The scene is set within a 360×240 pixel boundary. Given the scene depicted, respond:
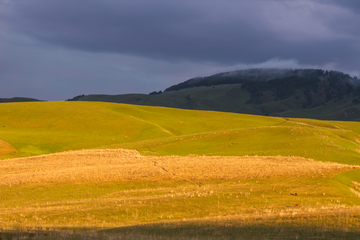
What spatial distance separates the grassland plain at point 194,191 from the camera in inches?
505

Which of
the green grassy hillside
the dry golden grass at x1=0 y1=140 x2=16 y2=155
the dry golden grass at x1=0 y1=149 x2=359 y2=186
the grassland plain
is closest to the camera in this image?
the grassland plain

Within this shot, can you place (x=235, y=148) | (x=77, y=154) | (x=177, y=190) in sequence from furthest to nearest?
(x=235, y=148), (x=77, y=154), (x=177, y=190)

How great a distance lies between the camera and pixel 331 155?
3684 cm

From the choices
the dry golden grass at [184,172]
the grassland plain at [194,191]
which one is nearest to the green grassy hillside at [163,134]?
the grassland plain at [194,191]

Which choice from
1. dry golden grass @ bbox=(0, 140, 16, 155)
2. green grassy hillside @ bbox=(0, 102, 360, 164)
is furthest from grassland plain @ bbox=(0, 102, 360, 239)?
green grassy hillside @ bbox=(0, 102, 360, 164)

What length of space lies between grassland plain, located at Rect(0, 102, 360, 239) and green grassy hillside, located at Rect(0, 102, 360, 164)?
0.41m

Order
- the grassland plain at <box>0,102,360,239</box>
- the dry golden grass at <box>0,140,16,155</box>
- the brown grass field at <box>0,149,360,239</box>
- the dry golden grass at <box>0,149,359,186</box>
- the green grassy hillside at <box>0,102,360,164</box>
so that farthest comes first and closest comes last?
the dry golden grass at <box>0,140,16,155</box>, the green grassy hillside at <box>0,102,360,164</box>, the dry golden grass at <box>0,149,359,186</box>, the grassland plain at <box>0,102,360,239</box>, the brown grass field at <box>0,149,360,239</box>

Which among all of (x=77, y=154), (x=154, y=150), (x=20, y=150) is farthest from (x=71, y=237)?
(x=20, y=150)

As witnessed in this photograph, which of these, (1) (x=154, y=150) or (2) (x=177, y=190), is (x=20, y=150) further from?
(2) (x=177, y=190)

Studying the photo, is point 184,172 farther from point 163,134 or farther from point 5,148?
point 163,134

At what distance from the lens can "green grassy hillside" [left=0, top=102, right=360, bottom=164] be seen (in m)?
44.7

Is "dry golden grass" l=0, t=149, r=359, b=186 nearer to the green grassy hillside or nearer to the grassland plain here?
the grassland plain

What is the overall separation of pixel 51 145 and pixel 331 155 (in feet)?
156

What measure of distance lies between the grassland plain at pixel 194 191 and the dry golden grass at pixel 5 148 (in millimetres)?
175
